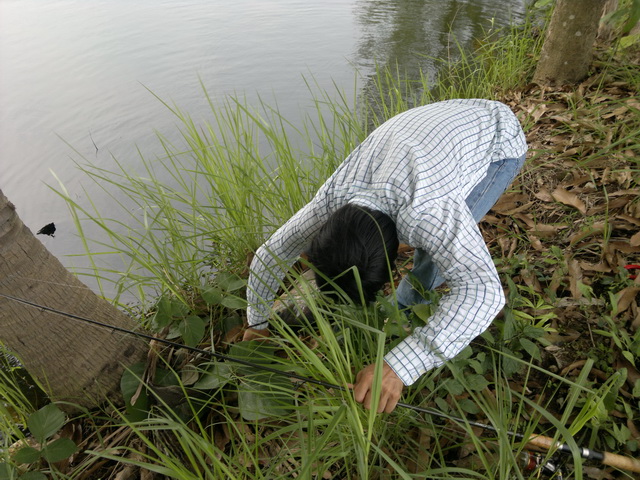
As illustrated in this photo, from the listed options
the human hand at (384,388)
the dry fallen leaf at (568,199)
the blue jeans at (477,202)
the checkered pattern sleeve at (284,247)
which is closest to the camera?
the human hand at (384,388)

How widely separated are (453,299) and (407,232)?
24cm

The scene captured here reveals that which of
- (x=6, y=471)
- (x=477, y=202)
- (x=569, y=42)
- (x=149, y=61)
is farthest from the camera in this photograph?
(x=149, y=61)

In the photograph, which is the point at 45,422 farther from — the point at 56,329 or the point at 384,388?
the point at 384,388

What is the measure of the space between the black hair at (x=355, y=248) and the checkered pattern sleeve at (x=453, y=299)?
0.36 feet

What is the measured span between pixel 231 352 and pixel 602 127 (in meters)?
2.34

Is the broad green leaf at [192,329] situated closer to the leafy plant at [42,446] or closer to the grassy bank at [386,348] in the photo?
the grassy bank at [386,348]

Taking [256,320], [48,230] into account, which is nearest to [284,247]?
[256,320]

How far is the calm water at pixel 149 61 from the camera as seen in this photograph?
3744 mm

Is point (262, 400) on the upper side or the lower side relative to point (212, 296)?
lower

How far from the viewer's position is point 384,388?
1199 mm

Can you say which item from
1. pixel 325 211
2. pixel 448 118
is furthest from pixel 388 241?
pixel 448 118

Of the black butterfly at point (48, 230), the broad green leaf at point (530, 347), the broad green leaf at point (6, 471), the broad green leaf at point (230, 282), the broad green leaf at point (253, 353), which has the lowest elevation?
the broad green leaf at point (530, 347)

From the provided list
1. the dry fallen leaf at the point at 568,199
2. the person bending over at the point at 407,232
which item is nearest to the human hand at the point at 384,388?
the person bending over at the point at 407,232

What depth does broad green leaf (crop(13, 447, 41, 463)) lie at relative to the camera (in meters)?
1.26
